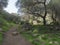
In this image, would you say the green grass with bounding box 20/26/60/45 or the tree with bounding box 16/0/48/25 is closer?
the green grass with bounding box 20/26/60/45

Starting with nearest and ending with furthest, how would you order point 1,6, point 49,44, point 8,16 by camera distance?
1. point 49,44
2. point 8,16
3. point 1,6

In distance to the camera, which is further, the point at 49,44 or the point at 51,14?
the point at 51,14

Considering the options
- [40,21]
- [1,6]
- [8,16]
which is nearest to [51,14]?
[40,21]

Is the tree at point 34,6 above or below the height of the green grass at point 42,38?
above

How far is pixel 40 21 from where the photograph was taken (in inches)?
2179

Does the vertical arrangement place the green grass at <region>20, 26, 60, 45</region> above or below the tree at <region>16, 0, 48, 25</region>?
below

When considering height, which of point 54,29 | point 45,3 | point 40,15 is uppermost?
point 45,3

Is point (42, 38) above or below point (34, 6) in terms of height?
below

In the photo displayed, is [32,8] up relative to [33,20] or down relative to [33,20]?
up

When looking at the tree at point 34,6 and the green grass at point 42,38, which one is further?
the tree at point 34,6

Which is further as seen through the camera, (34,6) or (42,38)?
(34,6)

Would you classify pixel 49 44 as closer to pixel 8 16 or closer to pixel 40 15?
pixel 40 15

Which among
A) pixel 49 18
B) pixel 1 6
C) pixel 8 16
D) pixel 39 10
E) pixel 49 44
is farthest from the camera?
pixel 1 6

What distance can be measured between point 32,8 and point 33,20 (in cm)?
933
